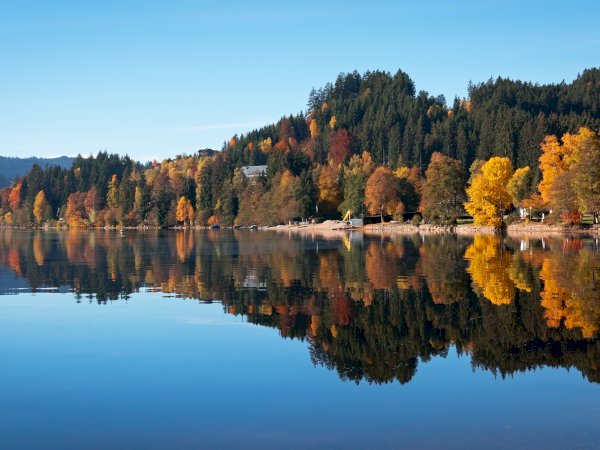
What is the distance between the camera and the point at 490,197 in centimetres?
10769

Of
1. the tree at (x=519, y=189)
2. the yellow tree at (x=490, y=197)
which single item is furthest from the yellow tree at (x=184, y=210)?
the tree at (x=519, y=189)

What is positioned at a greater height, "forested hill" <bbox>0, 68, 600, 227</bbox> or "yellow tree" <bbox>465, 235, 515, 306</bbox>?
"forested hill" <bbox>0, 68, 600, 227</bbox>

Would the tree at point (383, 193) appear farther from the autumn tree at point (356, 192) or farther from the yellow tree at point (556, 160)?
the yellow tree at point (556, 160)

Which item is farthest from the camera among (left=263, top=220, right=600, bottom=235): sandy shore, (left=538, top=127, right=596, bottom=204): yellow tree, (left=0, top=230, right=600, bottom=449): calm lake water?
(left=538, top=127, right=596, bottom=204): yellow tree

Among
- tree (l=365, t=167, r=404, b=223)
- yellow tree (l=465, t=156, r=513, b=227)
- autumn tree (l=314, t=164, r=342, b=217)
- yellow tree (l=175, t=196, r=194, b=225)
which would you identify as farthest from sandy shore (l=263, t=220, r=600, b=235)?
yellow tree (l=175, t=196, r=194, b=225)

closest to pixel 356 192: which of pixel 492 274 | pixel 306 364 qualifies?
pixel 492 274

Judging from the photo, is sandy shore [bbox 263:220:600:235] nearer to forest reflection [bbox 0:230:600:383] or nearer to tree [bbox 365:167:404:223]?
tree [bbox 365:167:404:223]

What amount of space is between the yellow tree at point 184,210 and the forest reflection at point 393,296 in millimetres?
132745

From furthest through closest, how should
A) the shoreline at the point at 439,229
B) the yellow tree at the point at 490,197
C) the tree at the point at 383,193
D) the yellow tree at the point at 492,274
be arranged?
1. the tree at the point at 383,193
2. the yellow tree at the point at 490,197
3. the shoreline at the point at 439,229
4. the yellow tree at the point at 492,274

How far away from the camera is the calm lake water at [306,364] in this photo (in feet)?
47.0

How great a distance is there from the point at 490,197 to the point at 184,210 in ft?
350

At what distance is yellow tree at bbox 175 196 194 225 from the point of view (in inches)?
7682

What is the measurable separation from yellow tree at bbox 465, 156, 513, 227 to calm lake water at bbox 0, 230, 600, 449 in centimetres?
6883

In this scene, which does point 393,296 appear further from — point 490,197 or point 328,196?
point 328,196
